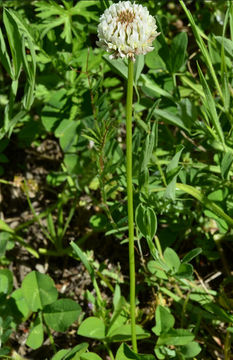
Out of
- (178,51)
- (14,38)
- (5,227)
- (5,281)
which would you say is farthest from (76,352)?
(178,51)

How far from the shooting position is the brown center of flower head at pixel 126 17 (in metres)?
1.08

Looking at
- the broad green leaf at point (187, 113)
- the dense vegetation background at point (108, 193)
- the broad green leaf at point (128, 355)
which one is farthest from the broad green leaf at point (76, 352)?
the broad green leaf at point (187, 113)

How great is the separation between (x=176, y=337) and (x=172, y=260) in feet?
0.81

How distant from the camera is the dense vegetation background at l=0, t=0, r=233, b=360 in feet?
5.20

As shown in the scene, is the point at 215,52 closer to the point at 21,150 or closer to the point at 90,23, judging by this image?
the point at 90,23

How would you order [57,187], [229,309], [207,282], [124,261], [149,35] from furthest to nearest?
[57,187] < [124,261] < [207,282] < [229,309] < [149,35]

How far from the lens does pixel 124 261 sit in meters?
2.08

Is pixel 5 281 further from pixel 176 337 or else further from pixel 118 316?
pixel 176 337

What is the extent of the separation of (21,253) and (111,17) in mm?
1325

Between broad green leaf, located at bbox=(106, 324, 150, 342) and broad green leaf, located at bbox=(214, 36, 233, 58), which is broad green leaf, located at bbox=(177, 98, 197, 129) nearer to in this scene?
broad green leaf, located at bbox=(214, 36, 233, 58)

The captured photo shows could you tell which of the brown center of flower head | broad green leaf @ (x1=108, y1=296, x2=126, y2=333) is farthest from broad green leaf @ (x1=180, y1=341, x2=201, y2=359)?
the brown center of flower head

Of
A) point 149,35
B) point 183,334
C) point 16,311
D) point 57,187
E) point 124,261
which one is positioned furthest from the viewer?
point 57,187

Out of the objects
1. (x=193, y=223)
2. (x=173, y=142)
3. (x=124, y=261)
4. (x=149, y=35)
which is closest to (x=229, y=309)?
(x=193, y=223)

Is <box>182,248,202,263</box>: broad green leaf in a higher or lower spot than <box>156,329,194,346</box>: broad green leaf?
higher
